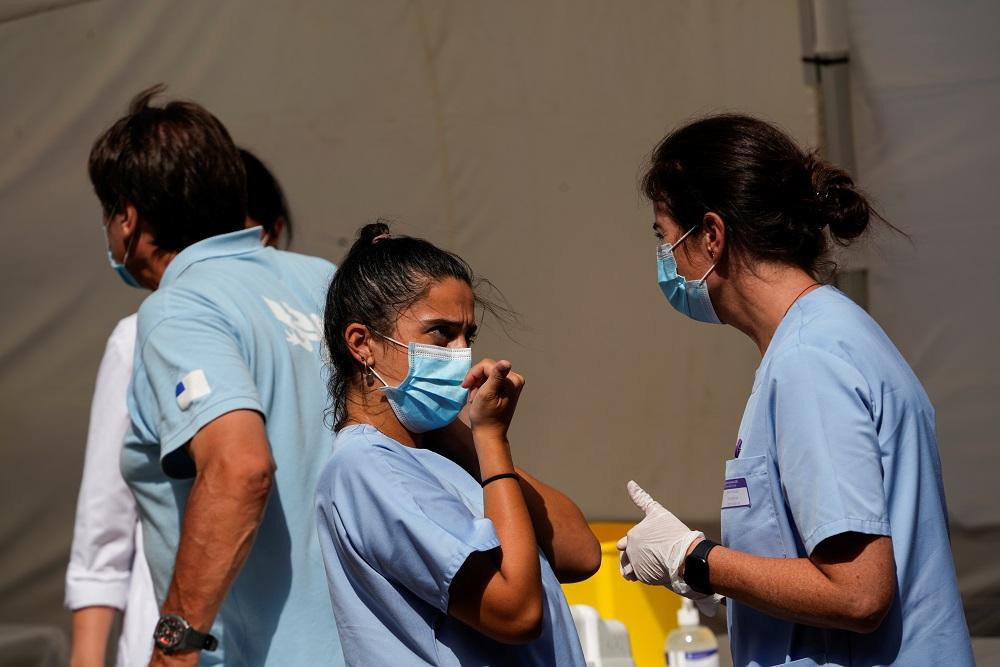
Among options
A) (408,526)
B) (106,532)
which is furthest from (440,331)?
(106,532)

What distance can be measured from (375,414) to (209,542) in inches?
14.3

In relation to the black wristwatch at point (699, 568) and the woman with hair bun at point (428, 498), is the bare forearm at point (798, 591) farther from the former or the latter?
the woman with hair bun at point (428, 498)

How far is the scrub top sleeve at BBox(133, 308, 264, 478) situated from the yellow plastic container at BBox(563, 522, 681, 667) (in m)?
1.19

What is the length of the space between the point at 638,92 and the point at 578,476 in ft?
4.08

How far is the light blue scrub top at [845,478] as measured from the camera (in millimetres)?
1470

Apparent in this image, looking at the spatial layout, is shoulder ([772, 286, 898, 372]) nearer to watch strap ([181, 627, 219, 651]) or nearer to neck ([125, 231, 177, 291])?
watch strap ([181, 627, 219, 651])

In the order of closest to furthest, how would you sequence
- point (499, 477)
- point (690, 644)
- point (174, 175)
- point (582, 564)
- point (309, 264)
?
point (499, 477) < point (582, 564) < point (174, 175) < point (309, 264) < point (690, 644)

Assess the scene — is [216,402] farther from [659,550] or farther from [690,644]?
[690,644]

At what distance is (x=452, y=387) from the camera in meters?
1.66

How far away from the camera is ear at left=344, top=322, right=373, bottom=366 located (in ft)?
5.56

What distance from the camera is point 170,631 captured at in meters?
1.80

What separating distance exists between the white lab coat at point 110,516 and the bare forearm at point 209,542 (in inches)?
18.9

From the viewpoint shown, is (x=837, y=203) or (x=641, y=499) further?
(x=641, y=499)

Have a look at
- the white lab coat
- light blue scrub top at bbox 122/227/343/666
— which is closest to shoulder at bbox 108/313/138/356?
the white lab coat
